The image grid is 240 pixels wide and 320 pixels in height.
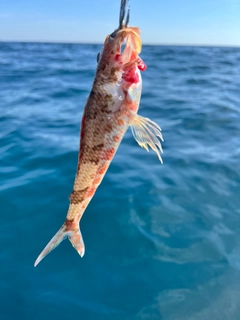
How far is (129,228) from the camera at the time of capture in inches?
252

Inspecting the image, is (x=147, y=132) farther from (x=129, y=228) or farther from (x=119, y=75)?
(x=129, y=228)

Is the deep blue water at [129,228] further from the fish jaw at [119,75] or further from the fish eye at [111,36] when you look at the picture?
the fish eye at [111,36]

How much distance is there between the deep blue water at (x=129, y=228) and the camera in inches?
201

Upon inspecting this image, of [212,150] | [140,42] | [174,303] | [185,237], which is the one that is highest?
[140,42]

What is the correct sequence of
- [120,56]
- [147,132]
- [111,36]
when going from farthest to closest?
[147,132], [120,56], [111,36]

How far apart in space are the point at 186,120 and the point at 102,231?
266 inches

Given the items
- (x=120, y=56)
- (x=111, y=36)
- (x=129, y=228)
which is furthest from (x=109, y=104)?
(x=129, y=228)

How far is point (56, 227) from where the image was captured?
6441 millimetres

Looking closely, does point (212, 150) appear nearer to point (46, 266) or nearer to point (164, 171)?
point (164, 171)

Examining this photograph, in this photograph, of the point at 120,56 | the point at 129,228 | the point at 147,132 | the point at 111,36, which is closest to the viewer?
the point at 111,36

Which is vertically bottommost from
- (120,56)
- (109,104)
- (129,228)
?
(129,228)

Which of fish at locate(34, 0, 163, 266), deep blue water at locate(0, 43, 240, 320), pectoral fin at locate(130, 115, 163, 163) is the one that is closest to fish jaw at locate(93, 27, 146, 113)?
fish at locate(34, 0, 163, 266)

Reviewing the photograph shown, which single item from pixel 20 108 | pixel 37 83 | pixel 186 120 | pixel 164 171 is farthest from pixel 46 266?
pixel 37 83

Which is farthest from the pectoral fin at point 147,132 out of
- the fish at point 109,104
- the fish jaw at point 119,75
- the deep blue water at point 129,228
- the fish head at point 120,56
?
the deep blue water at point 129,228
